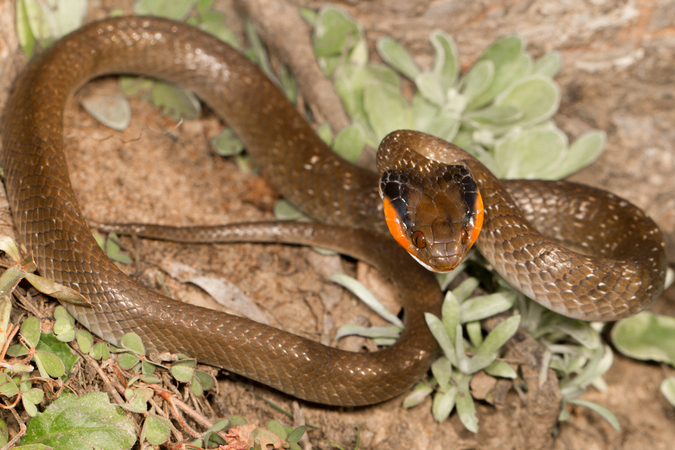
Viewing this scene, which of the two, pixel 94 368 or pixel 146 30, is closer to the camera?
pixel 94 368

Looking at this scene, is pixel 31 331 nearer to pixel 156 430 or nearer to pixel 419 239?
pixel 156 430

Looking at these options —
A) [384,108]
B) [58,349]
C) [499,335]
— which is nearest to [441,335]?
[499,335]

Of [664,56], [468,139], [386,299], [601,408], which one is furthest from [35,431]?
[664,56]

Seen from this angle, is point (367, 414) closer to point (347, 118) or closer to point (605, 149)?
point (347, 118)

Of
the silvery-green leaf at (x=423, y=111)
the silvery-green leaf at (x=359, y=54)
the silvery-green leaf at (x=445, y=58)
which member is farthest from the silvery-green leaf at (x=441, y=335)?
the silvery-green leaf at (x=359, y=54)

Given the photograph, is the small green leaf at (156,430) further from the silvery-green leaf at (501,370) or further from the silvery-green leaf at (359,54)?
the silvery-green leaf at (359,54)
